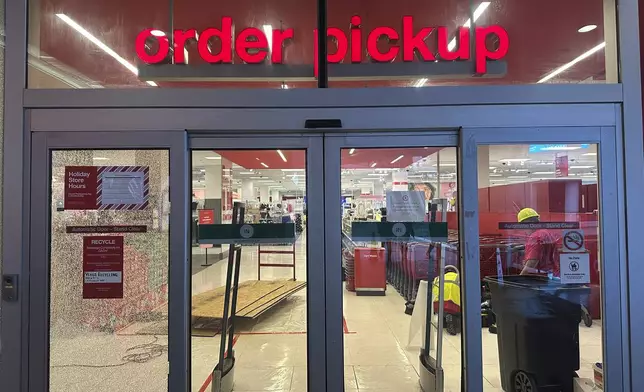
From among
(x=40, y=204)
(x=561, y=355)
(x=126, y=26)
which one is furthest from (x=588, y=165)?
(x=40, y=204)

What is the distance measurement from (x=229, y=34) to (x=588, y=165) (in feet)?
9.48

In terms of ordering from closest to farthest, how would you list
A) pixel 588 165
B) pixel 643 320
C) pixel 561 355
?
pixel 643 320, pixel 588 165, pixel 561 355

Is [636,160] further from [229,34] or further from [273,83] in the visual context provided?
[229,34]

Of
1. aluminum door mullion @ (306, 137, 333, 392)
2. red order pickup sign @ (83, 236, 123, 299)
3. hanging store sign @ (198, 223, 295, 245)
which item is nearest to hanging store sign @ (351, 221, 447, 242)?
aluminum door mullion @ (306, 137, 333, 392)

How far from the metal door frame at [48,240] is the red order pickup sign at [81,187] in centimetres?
13

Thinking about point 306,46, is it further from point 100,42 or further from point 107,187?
point 107,187

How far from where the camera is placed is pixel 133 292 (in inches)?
106

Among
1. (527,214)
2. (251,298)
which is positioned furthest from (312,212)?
(251,298)

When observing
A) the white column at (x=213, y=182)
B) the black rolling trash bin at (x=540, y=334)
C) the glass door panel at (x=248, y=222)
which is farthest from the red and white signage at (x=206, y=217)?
the black rolling trash bin at (x=540, y=334)

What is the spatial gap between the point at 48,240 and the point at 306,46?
2341 millimetres

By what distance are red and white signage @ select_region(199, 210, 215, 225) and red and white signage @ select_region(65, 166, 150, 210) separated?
15.4 inches

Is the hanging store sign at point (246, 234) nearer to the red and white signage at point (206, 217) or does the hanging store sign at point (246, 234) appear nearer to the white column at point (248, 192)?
the red and white signage at point (206, 217)

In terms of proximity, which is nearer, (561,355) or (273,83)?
(273,83)

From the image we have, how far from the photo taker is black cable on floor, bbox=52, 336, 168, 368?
266cm
